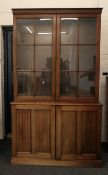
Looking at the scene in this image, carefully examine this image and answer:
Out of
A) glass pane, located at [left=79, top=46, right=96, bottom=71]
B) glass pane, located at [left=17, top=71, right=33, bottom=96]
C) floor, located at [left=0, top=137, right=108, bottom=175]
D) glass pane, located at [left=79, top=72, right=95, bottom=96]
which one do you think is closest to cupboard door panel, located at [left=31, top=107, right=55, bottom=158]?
floor, located at [left=0, top=137, right=108, bottom=175]

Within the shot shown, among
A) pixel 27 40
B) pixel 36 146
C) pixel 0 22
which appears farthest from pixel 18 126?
pixel 0 22

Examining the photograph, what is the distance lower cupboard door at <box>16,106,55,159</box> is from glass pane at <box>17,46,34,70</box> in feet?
2.07

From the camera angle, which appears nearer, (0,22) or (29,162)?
(29,162)

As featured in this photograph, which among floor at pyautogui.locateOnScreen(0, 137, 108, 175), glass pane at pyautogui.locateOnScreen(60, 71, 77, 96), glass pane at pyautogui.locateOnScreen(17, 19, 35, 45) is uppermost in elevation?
glass pane at pyautogui.locateOnScreen(17, 19, 35, 45)

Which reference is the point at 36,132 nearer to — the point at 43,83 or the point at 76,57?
the point at 43,83

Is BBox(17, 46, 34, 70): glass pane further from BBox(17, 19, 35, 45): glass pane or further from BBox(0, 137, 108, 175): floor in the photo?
BBox(0, 137, 108, 175): floor

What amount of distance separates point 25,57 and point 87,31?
978 millimetres

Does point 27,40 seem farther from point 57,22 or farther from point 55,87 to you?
point 55,87

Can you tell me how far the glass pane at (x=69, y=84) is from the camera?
365 cm

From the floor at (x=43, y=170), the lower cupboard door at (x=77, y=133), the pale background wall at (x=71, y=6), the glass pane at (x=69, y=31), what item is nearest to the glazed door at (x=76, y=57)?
the glass pane at (x=69, y=31)

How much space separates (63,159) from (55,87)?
1048 mm

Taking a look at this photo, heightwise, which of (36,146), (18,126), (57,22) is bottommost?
(36,146)

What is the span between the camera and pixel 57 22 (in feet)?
11.5

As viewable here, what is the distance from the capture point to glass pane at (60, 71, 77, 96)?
365 cm
